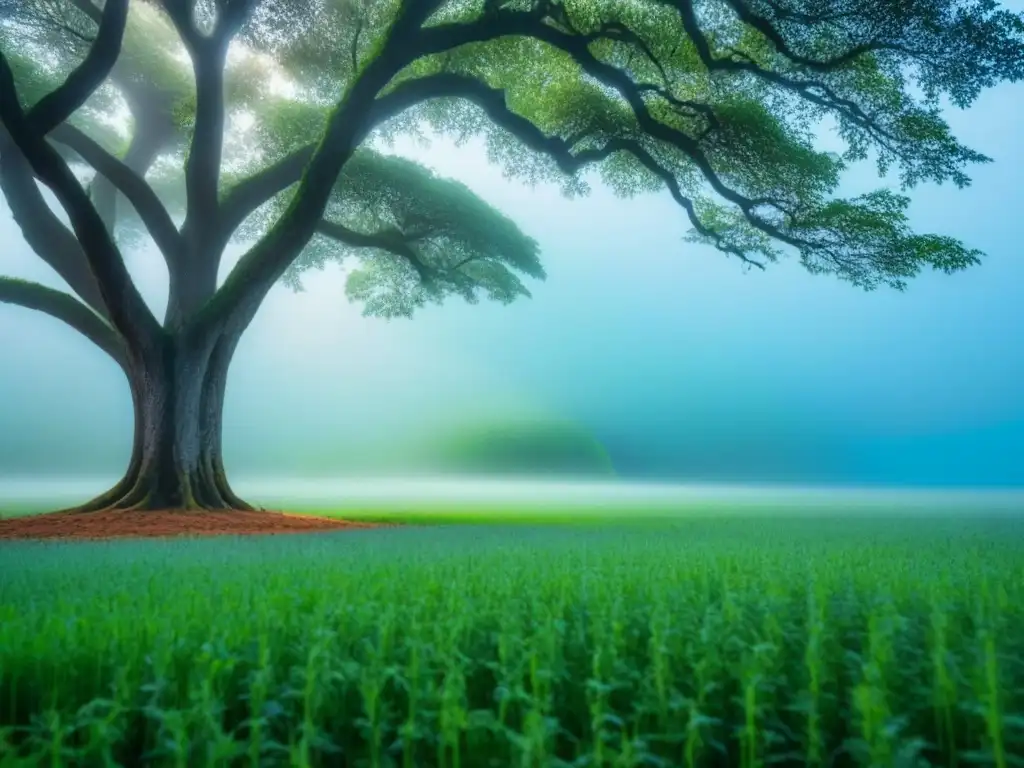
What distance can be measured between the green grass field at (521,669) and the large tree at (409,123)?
10295mm

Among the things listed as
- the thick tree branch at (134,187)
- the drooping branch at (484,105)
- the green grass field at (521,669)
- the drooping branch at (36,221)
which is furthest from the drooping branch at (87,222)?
the green grass field at (521,669)

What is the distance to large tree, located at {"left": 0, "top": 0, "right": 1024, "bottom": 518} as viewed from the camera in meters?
15.1

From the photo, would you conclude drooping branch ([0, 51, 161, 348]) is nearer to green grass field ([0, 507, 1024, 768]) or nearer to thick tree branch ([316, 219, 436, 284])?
thick tree branch ([316, 219, 436, 284])

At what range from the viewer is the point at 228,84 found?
834 inches

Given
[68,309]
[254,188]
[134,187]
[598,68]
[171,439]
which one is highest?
[598,68]

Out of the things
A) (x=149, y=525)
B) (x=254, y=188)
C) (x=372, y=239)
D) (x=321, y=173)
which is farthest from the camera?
(x=372, y=239)

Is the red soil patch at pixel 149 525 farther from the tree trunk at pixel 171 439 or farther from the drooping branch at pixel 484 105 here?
the drooping branch at pixel 484 105

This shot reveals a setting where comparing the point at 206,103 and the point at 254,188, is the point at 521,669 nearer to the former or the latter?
the point at 206,103

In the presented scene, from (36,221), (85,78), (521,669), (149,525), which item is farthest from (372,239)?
(521,669)

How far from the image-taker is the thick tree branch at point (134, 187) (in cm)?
1736

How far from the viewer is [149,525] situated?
43.1 feet

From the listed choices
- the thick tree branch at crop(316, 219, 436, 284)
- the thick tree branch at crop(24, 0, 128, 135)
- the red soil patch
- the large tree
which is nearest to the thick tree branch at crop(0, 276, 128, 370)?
the large tree

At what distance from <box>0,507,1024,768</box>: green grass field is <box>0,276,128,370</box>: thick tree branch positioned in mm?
13475

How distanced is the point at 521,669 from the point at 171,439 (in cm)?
1391
